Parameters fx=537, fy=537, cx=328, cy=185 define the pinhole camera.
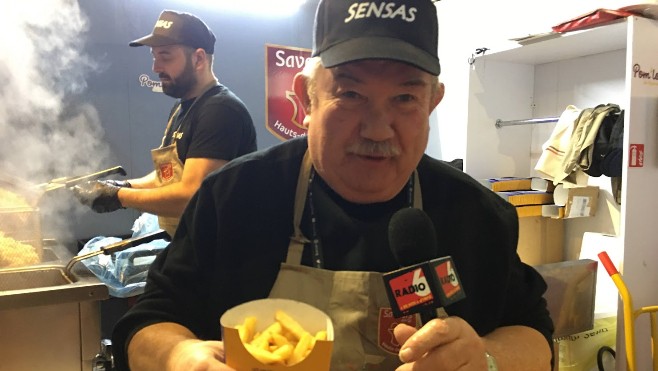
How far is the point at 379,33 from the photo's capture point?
94 centimetres

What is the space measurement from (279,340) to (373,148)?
15.6 inches

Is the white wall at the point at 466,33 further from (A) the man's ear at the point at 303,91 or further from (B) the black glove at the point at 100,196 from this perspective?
(A) the man's ear at the point at 303,91

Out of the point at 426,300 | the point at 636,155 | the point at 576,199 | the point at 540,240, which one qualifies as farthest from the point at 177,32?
the point at 540,240

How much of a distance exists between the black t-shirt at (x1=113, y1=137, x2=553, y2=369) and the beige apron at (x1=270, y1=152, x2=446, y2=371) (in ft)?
0.09

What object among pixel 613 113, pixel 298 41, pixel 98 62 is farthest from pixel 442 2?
pixel 98 62

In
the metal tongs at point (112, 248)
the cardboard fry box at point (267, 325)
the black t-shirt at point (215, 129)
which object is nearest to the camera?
the cardboard fry box at point (267, 325)

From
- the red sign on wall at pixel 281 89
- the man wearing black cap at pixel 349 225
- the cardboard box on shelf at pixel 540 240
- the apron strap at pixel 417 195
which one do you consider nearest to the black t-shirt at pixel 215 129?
the man wearing black cap at pixel 349 225

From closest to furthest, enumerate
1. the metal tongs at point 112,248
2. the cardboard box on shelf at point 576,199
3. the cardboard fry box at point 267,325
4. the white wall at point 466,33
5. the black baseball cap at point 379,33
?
the cardboard fry box at point 267,325
the black baseball cap at point 379,33
the metal tongs at point 112,248
the cardboard box on shelf at point 576,199
the white wall at point 466,33

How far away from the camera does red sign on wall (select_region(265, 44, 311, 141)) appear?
3.87 metres

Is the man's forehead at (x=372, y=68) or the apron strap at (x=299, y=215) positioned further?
the apron strap at (x=299, y=215)

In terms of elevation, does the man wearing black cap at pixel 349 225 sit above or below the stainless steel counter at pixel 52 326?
above

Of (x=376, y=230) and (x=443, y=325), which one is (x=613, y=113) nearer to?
(x=376, y=230)

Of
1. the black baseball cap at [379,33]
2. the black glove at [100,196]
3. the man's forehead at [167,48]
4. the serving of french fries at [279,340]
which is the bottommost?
the serving of french fries at [279,340]

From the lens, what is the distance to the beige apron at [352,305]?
1021mm
